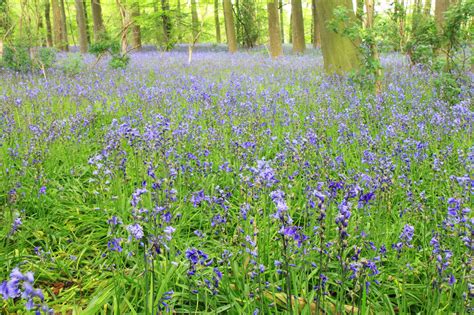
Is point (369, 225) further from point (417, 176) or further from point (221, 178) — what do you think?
point (221, 178)

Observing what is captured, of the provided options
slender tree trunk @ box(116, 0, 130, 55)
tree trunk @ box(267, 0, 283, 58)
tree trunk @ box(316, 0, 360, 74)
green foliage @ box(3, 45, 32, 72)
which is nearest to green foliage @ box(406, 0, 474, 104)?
tree trunk @ box(316, 0, 360, 74)

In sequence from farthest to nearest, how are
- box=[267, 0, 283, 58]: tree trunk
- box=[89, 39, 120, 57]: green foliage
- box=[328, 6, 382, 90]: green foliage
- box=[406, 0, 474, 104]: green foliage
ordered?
box=[267, 0, 283, 58]: tree trunk
box=[89, 39, 120, 57]: green foliage
box=[328, 6, 382, 90]: green foliage
box=[406, 0, 474, 104]: green foliage

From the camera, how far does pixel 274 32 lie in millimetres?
16031

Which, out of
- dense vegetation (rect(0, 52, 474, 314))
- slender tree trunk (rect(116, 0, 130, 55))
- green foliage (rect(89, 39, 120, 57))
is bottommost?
dense vegetation (rect(0, 52, 474, 314))

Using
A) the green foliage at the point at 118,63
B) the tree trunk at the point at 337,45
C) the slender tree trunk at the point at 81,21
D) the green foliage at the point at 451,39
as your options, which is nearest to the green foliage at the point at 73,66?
the green foliage at the point at 118,63

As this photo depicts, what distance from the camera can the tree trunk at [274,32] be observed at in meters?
15.8

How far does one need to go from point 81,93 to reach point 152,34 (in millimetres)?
15914

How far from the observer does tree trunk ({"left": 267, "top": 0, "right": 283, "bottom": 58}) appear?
51.8ft

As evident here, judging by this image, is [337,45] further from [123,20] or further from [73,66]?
[73,66]

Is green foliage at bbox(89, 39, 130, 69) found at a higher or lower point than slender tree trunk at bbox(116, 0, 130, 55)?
lower

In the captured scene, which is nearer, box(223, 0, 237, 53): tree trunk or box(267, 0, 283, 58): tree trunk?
box(267, 0, 283, 58): tree trunk

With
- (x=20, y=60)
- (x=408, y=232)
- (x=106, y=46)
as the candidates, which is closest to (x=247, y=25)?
(x=106, y=46)

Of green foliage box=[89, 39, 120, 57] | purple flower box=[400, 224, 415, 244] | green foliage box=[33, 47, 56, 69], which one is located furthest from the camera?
green foliage box=[89, 39, 120, 57]

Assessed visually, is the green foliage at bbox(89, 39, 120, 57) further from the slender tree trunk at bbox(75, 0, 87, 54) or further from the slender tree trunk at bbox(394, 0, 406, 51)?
the slender tree trunk at bbox(75, 0, 87, 54)
